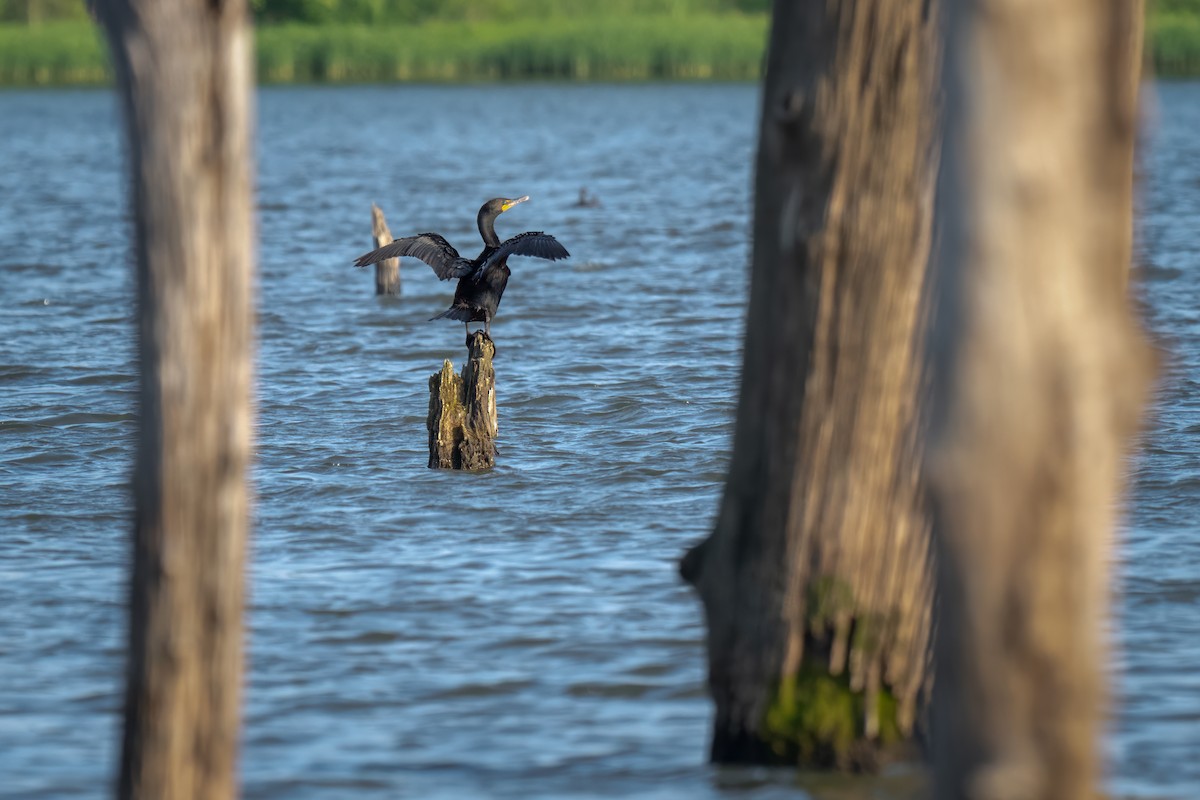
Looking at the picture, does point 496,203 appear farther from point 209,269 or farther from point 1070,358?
point 1070,358

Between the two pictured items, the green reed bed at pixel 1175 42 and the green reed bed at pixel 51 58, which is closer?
the green reed bed at pixel 1175 42

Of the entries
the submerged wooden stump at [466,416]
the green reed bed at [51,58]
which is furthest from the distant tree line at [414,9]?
the submerged wooden stump at [466,416]

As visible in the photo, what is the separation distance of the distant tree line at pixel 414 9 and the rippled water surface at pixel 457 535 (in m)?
45.9

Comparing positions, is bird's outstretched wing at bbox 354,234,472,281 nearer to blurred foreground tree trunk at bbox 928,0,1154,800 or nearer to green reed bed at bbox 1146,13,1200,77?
blurred foreground tree trunk at bbox 928,0,1154,800

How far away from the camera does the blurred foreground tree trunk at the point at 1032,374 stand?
2.83 metres

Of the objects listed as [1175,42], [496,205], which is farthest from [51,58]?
[496,205]

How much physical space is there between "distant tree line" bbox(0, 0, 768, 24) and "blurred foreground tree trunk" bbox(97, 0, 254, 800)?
6185 centimetres

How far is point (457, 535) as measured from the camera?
25.7 feet

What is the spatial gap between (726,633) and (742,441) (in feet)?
1.65

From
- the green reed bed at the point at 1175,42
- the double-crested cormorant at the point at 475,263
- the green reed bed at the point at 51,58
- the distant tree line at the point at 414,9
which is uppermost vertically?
the distant tree line at the point at 414,9

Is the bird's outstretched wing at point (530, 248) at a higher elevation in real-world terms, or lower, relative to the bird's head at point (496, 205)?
lower

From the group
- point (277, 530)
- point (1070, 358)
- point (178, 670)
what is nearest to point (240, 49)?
point (178, 670)

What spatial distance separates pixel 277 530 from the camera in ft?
26.1

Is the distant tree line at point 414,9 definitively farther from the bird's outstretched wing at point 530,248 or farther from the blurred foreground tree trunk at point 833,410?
the blurred foreground tree trunk at point 833,410
